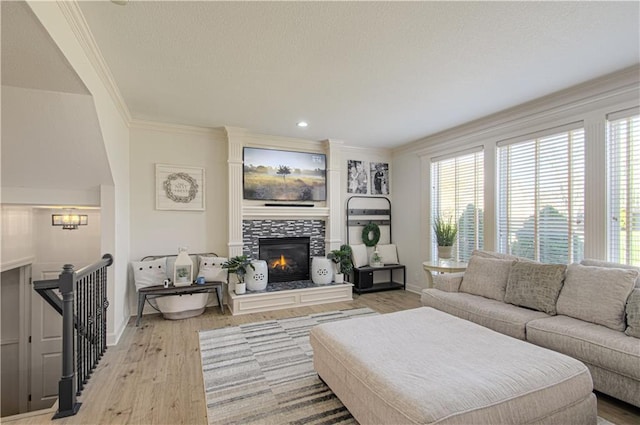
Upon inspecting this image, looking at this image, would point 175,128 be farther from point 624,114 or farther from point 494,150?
point 624,114

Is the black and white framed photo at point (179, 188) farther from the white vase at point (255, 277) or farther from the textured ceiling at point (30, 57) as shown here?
the textured ceiling at point (30, 57)

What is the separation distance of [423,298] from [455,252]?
1.33 m

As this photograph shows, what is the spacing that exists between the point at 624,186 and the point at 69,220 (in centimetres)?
615

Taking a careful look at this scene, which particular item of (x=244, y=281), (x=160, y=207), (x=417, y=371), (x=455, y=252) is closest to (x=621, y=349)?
(x=417, y=371)

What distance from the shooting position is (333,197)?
513 cm

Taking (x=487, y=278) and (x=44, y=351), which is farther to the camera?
(x=44, y=351)

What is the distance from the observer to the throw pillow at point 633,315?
2082 millimetres

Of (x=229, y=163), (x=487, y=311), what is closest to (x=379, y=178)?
(x=229, y=163)

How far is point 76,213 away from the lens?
153 inches

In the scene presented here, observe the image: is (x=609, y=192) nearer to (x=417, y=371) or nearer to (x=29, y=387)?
(x=417, y=371)

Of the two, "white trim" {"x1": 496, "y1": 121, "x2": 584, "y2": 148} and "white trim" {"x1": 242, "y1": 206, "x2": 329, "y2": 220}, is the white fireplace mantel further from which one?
"white trim" {"x1": 496, "y1": 121, "x2": 584, "y2": 148}

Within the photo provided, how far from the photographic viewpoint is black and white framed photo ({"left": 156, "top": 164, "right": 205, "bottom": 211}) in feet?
13.7

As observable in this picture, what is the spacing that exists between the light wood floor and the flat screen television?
197cm

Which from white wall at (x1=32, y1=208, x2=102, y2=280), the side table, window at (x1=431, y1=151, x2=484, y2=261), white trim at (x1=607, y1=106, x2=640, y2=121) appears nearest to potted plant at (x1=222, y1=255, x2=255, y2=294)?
white wall at (x1=32, y1=208, x2=102, y2=280)
